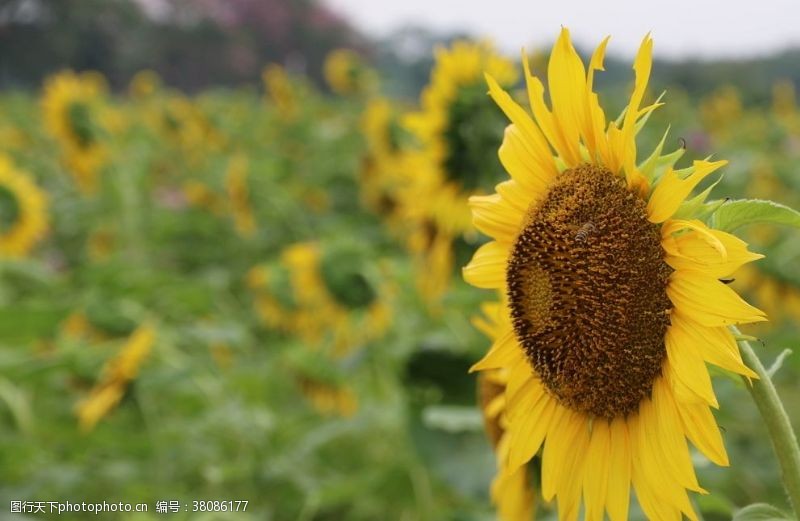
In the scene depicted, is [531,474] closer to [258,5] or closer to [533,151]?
[533,151]

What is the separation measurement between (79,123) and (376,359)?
2.07 m

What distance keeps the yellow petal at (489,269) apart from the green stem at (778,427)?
293 mm

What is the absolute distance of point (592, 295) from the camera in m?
0.73

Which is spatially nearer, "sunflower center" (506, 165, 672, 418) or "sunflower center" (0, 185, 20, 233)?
"sunflower center" (506, 165, 672, 418)

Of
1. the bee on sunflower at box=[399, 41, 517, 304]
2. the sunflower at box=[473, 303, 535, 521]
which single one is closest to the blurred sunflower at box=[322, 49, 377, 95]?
the bee on sunflower at box=[399, 41, 517, 304]

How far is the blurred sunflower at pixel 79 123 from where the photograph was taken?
3.69 meters

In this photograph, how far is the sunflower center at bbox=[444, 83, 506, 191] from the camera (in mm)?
1754

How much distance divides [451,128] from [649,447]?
1.18m

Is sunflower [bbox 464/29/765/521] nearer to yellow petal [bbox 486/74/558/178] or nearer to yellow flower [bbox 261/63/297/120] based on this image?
yellow petal [bbox 486/74/558/178]

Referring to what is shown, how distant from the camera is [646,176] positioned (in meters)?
0.71

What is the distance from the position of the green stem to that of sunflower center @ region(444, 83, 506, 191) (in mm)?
1149

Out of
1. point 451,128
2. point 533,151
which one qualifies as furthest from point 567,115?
point 451,128

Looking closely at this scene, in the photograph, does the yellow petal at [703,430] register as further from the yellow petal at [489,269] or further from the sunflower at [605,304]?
the yellow petal at [489,269]

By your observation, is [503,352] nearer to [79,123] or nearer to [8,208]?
[8,208]
